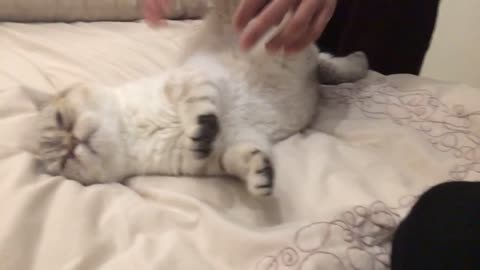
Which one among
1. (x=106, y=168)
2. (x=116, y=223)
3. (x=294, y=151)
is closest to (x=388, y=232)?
(x=294, y=151)

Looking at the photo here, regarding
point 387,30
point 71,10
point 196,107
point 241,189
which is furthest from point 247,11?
point 71,10

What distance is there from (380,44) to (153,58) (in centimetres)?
59

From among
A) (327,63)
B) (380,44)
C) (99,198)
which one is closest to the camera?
(99,198)

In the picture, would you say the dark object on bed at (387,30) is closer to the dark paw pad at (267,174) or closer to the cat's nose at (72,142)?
the dark paw pad at (267,174)

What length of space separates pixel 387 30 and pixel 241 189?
71 centimetres

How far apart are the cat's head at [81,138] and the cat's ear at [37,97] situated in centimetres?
2

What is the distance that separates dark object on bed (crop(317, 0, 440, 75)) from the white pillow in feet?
1.26

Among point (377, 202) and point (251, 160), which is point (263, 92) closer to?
point (251, 160)

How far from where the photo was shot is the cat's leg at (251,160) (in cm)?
92

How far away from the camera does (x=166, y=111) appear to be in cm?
108

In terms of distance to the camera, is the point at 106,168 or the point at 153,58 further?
the point at 153,58

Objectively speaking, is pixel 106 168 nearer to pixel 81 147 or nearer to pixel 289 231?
pixel 81 147

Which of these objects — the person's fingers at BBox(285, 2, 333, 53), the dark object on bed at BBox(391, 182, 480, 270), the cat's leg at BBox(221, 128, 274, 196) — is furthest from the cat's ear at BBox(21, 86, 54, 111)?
the dark object on bed at BBox(391, 182, 480, 270)

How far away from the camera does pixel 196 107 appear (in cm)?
Result: 98
